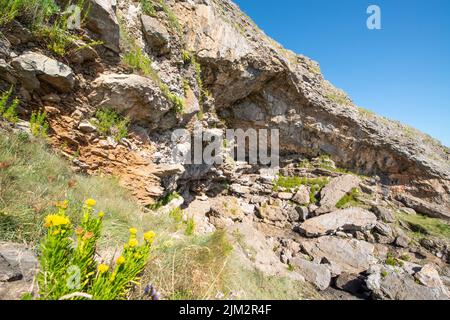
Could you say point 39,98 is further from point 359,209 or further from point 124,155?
point 359,209

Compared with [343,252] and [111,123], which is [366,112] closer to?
[343,252]

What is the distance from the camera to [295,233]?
12812 mm

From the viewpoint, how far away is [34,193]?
2895 millimetres

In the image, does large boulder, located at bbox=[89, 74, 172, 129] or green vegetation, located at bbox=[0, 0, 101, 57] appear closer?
green vegetation, located at bbox=[0, 0, 101, 57]

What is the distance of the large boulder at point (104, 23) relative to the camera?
17.9 feet

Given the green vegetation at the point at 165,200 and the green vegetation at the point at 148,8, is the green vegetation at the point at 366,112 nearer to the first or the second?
the green vegetation at the point at 165,200

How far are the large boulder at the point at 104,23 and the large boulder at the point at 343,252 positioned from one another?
1174 centimetres

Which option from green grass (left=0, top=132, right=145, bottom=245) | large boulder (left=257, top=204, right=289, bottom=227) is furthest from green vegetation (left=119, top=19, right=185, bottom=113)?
large boulder (left=257, top=204, right=289, bottom=227)

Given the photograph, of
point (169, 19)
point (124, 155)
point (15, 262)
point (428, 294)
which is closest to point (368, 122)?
point (428, 294)

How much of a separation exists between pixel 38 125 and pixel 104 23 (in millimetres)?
3037

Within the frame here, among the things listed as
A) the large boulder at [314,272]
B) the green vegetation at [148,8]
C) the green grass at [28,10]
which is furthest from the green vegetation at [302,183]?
the green grass at [28,10]

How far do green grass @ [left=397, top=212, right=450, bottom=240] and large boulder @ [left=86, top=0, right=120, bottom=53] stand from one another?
1770 centimetres

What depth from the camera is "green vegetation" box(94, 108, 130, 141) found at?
598cm

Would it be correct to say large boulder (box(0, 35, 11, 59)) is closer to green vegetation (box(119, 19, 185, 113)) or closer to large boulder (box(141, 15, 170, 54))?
green vegetation (box(119, 19, 185, 113))
